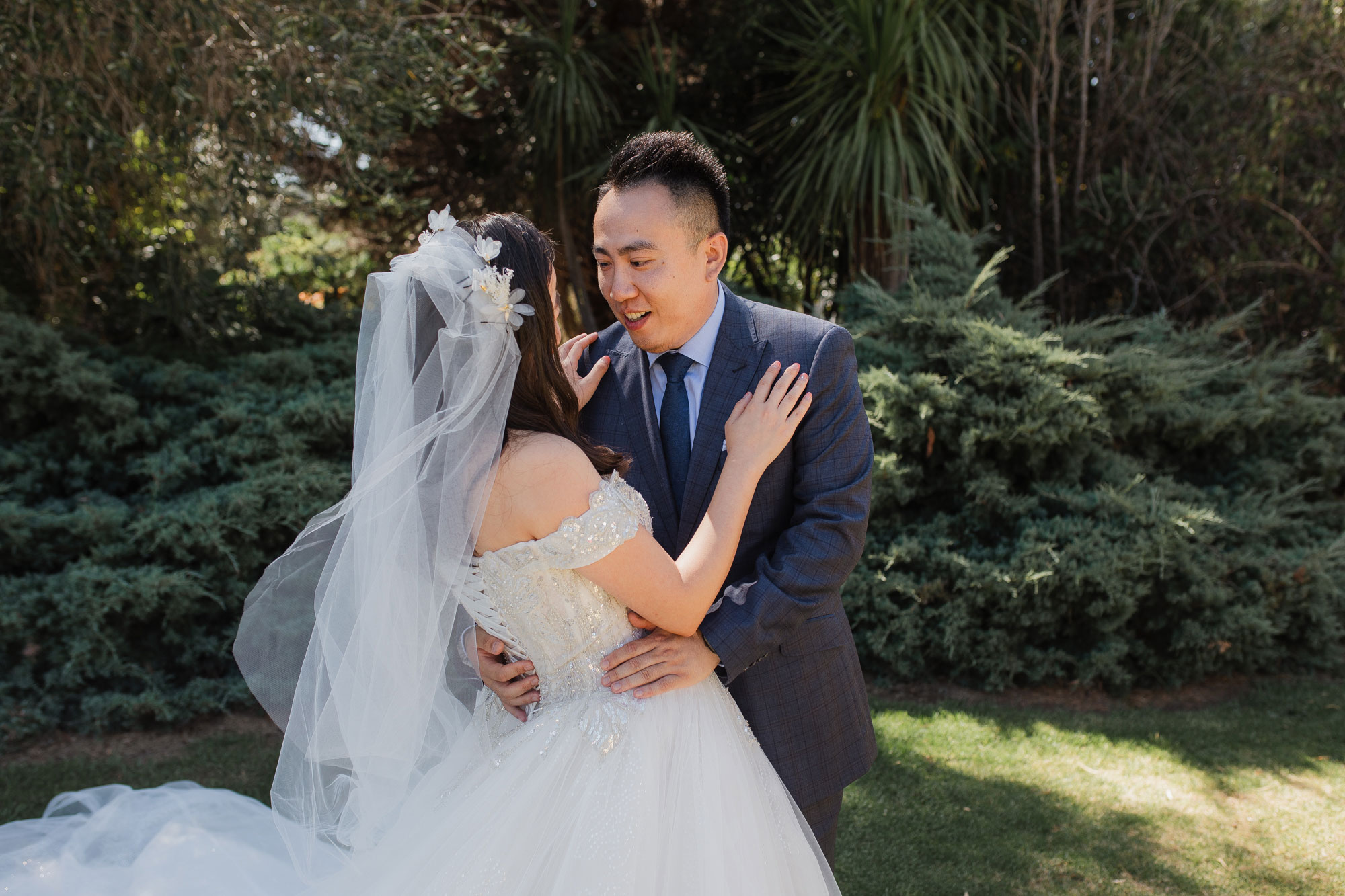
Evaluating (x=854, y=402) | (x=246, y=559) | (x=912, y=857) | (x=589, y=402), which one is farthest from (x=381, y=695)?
Result: (x=246, y=559)

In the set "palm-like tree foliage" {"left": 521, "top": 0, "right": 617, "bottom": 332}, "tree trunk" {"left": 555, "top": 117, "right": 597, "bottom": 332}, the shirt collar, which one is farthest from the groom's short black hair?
"tree trunk" {"left": 555, "top": 117, "right": 597, "bottom": 332}

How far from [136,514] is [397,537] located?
347 centimetres

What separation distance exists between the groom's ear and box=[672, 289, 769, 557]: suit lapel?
0.10 metres

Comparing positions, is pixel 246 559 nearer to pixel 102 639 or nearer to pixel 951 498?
pixel 102 639

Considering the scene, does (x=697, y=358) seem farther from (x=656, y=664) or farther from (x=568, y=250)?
(x=568, y=250)

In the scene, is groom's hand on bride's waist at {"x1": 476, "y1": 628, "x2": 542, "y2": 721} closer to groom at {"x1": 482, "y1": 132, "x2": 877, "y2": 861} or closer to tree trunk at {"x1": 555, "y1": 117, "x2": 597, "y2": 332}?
groom at {"x1": 482, "y1": 132, "x2": 877, "y2": 861}

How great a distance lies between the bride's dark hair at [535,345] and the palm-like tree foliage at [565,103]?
17.2ft

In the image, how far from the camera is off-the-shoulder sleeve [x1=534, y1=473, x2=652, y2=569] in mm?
1898

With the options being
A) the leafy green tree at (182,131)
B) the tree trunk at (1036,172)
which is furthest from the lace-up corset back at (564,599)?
the tree trunk at (1036,172)

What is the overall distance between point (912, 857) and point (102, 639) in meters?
3.60

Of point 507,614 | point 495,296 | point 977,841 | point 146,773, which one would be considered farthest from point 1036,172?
point 146,773

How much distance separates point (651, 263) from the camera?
2322mm

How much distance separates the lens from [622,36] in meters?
8.27

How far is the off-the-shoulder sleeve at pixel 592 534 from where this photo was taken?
1.90 metres
